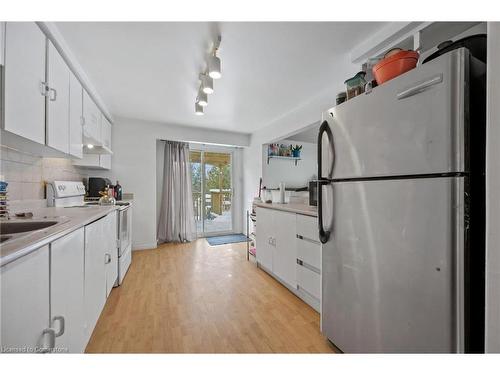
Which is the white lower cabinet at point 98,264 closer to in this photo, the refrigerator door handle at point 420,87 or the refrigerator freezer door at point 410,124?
the refrigerator freezer door at point 410,124

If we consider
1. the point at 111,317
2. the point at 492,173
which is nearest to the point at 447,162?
the point at 492,173

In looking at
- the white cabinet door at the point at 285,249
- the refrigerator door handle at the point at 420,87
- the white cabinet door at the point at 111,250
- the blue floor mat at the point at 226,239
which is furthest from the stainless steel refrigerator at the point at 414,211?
the blue floor mat at the point at 226,239

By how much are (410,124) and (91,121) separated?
2.95 m

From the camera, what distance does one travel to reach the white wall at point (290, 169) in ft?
13.5

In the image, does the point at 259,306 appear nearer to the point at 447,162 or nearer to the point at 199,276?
the point at 199,276

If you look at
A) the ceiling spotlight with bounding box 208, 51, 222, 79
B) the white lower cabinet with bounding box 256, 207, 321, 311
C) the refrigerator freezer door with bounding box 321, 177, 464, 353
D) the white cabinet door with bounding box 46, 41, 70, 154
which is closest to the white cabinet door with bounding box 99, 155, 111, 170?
the white cabinet door with bounding box 46, 41, 70, 154

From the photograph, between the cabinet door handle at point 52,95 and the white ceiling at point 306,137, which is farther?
the white ceiling at point 306,137

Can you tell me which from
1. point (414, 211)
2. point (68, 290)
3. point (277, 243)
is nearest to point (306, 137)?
point (277, 243)

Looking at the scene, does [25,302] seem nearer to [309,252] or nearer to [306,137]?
[309,252]

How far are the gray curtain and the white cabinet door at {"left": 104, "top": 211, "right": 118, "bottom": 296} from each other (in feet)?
6.30

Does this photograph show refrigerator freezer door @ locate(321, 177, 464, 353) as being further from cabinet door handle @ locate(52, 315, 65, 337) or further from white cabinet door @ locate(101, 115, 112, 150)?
white cabinet door @ locate(101, 115, 112, 150)

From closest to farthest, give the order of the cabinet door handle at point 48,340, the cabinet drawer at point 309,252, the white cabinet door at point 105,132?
the cabinet door handle at point 48,340
the cabinet drawer at point 309,252
the white cabinet door at point 105,132

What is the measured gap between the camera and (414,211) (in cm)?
89

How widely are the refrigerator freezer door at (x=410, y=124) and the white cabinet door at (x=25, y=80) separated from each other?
5.80 ft
